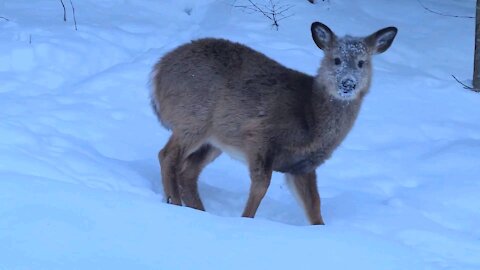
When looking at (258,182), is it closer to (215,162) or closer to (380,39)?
(215,162)

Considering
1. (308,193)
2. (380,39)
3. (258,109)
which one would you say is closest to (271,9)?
(380,39)

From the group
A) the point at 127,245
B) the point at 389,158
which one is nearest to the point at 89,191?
the point at 127,245

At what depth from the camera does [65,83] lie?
339 inches

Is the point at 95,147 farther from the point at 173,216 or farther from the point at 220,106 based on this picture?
the point at 173,216

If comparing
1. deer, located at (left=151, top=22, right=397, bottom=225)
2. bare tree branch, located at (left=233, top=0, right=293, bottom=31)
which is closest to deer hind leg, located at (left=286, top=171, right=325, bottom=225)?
deer, located at (left=151, top=22, right=397, bottom=225)

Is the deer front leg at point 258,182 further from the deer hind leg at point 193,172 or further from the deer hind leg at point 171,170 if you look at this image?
the deer hind leg at point 171,170

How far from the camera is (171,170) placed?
6.46 meters

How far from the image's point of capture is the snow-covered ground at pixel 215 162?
158 inches

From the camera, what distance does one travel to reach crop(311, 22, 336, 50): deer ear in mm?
6562

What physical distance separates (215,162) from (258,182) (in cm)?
134

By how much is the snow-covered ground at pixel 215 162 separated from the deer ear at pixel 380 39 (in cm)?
105

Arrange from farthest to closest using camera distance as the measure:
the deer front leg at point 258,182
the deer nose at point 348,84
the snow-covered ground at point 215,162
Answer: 1. the deer nose at point 348,84
2. the deer front leg at point 258,182
3. the snow-covered ground at point 215,162

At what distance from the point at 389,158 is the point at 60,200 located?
151 inches

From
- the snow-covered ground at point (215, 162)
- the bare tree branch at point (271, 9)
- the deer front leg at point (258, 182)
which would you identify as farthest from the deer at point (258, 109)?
the bare tree branch at point (271, 9)
